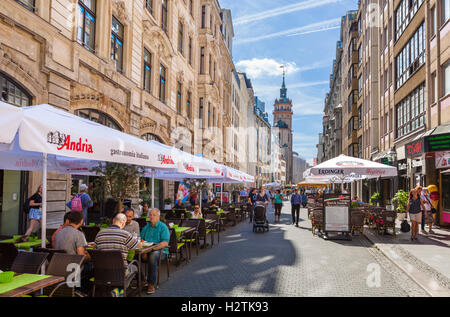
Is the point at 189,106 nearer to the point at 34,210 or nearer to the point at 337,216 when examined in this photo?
the point at 337,216

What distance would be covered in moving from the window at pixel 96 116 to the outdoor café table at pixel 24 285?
10.4 metres

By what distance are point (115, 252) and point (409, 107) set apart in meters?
21.5

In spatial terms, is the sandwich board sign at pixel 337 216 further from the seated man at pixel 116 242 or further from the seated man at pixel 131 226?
the seated man at pixel 116 242

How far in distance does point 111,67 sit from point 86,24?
1906 mm

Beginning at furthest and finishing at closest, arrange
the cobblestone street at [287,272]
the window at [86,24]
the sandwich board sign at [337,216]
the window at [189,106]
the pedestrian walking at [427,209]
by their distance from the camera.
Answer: the window at [189,106] < the pedestrian walking at [427,209] < the window at [86,24] < the sandwich board sign at [337,216] < the cobblestone street at [287,272]

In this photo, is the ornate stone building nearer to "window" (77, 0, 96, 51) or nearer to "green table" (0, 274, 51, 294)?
"window" (77, 0, 96, 51)

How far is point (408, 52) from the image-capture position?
2258 cm

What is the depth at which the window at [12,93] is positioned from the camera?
10352 millimetres

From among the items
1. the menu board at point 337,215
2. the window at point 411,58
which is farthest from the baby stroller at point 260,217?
the window at point 411,58

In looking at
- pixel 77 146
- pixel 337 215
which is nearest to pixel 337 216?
pixel 337 215

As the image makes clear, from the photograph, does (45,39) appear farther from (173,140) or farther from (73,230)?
(173,140)

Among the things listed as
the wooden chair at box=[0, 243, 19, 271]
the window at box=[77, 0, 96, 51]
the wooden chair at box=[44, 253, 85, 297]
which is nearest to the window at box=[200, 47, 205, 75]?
the window at box=[77, 0, 96, 51]

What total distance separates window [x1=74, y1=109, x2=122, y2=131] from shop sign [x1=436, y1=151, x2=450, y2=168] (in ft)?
47.6

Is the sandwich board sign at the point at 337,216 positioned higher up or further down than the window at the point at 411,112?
further down
